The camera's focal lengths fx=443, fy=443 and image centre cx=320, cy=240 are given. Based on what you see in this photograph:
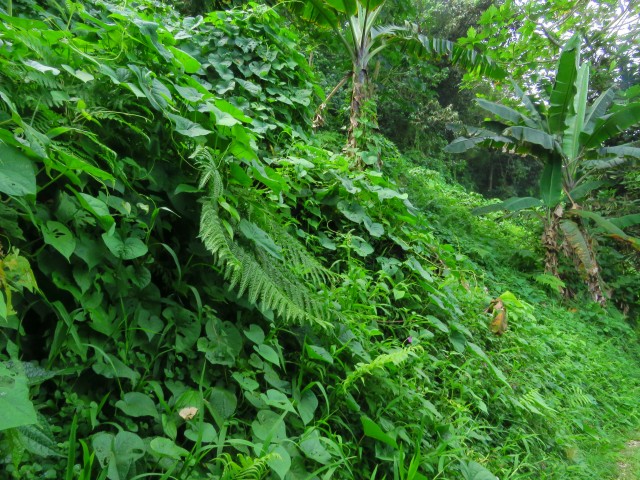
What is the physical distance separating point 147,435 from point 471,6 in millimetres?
18869

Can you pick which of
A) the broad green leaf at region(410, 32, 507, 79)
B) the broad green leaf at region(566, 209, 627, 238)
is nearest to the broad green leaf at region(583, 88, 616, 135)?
the broad green leaf at region(566, 209, 627, 238)

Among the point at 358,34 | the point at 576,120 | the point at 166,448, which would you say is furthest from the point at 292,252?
the point at 576,120

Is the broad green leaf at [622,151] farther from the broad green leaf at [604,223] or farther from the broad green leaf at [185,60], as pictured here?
the broad green leaf at [185,60]

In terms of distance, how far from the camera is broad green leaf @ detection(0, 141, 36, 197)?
1207 mm

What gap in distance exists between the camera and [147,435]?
1404 mm

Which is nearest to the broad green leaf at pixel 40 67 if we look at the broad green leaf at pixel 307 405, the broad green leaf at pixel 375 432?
the broad green leaf at pixel 307 405

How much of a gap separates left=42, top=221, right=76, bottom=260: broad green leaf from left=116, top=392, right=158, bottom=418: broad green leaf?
18.8 inches

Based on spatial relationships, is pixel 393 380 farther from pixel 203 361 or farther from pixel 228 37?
pixel 228 37

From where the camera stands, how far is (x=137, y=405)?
55.1 inches

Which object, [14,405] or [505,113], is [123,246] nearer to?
[14,405]

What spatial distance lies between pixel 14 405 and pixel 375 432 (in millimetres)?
1289

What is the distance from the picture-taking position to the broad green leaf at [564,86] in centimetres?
672

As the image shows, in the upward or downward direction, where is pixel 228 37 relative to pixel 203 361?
upward

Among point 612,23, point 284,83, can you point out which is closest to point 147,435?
point 284,83
